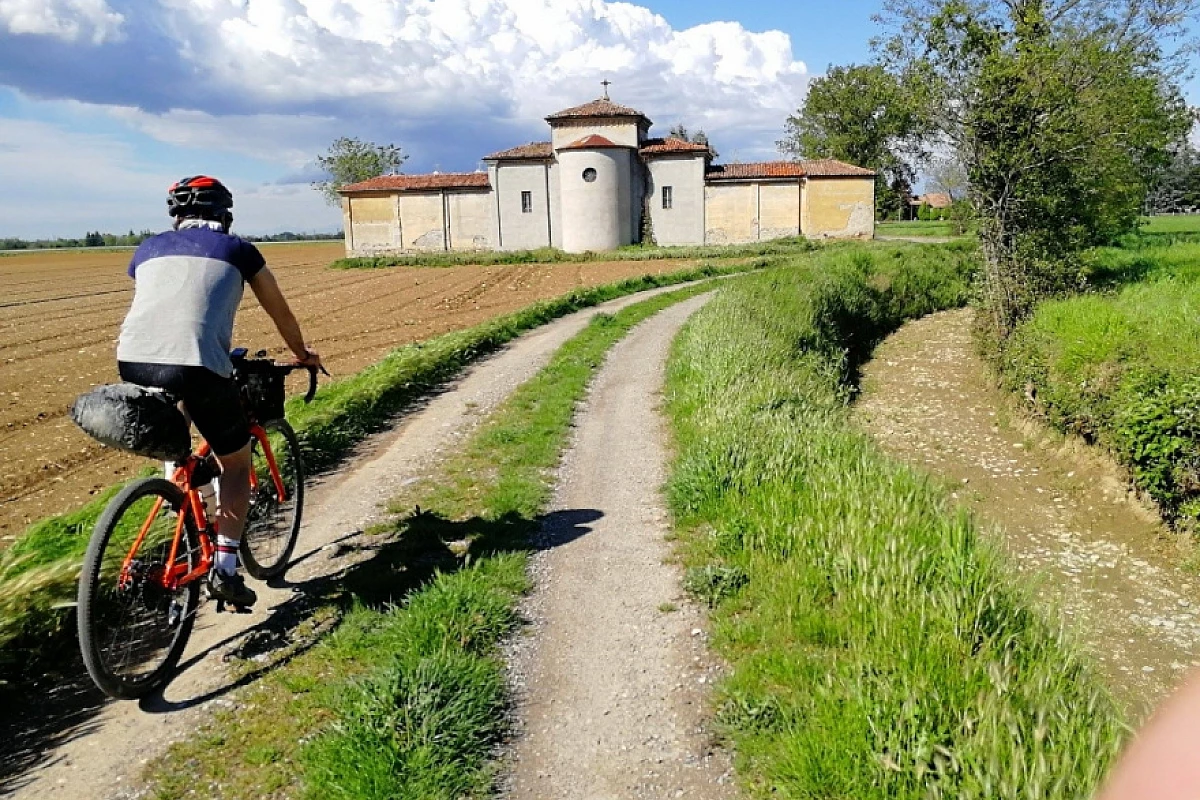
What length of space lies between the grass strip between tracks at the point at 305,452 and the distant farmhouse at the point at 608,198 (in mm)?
27777

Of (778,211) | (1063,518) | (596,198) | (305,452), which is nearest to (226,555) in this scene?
(305,452)

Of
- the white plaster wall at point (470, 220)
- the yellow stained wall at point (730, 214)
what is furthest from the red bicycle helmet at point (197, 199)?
the white plaster wall at point (470, 220)

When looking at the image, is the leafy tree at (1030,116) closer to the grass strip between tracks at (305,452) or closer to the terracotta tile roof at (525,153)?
the grass strip between tracks at (305,452)

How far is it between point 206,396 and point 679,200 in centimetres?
4679

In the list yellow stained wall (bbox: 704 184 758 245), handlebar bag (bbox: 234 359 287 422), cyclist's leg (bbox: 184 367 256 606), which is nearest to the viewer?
cyclist's leg (bbox: 184 367 256 606)

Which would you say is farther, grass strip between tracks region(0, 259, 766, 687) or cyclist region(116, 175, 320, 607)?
grass strip between tracks region(0, 259, 766, 687)

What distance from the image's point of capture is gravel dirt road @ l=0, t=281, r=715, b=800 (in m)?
3.39

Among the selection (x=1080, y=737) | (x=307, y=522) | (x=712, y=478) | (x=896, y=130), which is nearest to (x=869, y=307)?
(x=896, y=130)

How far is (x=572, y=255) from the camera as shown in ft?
150

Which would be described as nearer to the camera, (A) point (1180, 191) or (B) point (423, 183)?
(B) point (423, 183)

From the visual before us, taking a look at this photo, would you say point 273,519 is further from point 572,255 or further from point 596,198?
point 596,198

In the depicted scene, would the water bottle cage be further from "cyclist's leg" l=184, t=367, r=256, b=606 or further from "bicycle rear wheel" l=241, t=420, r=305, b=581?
"bicycle rear wheel" l=241, t=420, r=305, b=581

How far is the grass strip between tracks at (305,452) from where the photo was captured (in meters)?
4.17

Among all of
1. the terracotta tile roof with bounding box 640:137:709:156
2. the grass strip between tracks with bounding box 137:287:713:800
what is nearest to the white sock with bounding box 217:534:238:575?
the grass strip between tracks with bounding box 137:287:713:800
